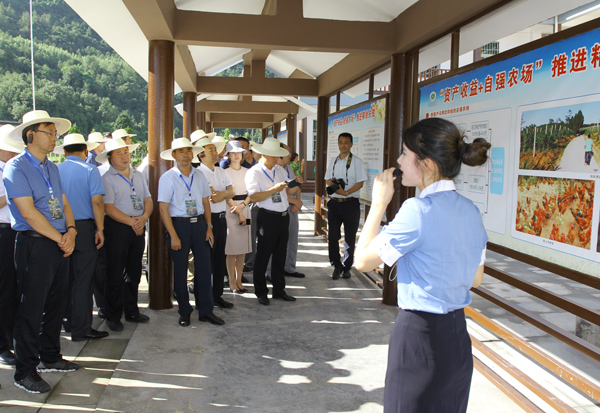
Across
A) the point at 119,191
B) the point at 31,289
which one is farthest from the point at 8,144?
the point at 31,289

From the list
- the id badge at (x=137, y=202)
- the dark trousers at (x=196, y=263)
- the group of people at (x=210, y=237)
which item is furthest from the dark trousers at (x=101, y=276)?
the dark trousers at (x=196, y=263)

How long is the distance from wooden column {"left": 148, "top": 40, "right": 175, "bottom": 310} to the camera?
180 cm

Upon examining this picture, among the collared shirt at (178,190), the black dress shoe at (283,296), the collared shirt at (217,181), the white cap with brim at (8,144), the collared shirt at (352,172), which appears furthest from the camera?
the collared shirt at (352,172)

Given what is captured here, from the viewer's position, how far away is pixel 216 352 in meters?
3.74

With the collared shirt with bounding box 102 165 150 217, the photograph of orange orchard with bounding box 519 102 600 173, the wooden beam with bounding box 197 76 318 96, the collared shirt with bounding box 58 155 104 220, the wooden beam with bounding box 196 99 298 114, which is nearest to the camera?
the photograph of orange orchard with bounding box 519 102 600 173

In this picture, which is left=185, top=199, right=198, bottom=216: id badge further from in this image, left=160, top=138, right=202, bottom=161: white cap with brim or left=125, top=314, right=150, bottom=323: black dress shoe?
left=125, top=314, right=150, bottom=323: black dress shoe

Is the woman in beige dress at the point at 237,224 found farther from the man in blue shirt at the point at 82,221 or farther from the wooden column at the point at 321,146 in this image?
the wooden column at the point at 321,146

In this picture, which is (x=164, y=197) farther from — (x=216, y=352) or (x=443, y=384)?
(x=443, y=384)

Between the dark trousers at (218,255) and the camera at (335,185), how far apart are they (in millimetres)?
1295

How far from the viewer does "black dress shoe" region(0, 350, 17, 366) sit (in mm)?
3443

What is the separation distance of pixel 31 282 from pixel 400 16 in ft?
13.1

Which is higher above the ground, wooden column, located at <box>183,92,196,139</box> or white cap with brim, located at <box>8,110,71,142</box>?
wooden column, located at <box>183,92,196,139</box>

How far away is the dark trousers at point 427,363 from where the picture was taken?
5.32 feet

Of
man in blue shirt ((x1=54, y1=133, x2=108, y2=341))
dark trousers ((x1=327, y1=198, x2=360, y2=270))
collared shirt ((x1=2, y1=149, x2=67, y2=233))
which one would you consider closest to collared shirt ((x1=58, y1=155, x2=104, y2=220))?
man in blue shirt ((x1=54, y1=133, x2=108, y2=341))
